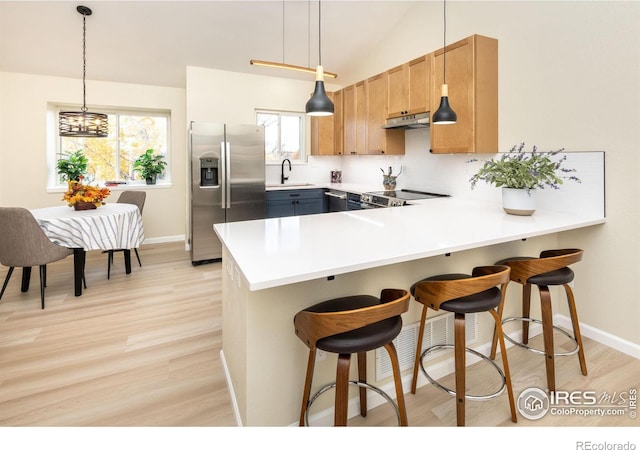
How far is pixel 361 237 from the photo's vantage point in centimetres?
184

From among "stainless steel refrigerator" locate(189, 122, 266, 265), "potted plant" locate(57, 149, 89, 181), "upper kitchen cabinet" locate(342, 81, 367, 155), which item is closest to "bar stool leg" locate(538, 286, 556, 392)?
"upper kitchen cabinet" locate(342, 81, 367, 155)

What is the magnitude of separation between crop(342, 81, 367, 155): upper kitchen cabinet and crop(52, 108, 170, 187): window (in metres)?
2.94

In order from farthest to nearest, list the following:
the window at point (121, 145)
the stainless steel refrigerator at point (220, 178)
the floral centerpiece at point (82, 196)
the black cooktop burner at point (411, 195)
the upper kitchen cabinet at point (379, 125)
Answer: the window at point (121, 145) → the stainless steel refrigerator at point (220, 178) → the upper kitchen cabinet at point (379, 125) → the black cooktop burner at point (411, 195) → the floral centerpiece at point (82, 196)

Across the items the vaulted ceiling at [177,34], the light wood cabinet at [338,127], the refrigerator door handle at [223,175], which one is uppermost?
the vaulted ceiling at [177,34]

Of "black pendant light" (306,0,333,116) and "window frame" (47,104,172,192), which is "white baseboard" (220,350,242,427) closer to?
"black pendant light" (306,0,333,116)

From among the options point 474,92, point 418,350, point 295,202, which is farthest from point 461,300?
point 295,202

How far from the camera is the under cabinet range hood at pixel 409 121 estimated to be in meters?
3.60

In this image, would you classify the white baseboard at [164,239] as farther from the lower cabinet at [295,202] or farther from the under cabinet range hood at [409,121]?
the under cabinet range hood at [409,121]

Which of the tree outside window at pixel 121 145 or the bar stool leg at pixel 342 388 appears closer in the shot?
the bar stool leg at pixel 342 388

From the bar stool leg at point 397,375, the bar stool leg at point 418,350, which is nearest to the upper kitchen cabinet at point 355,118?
the bar stool leg at point 418,350

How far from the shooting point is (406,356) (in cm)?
205

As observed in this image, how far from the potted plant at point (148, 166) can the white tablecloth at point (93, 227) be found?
5.65ft

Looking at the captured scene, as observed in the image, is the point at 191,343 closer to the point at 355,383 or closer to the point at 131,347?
the point at 131,347

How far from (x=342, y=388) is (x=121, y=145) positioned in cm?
557
